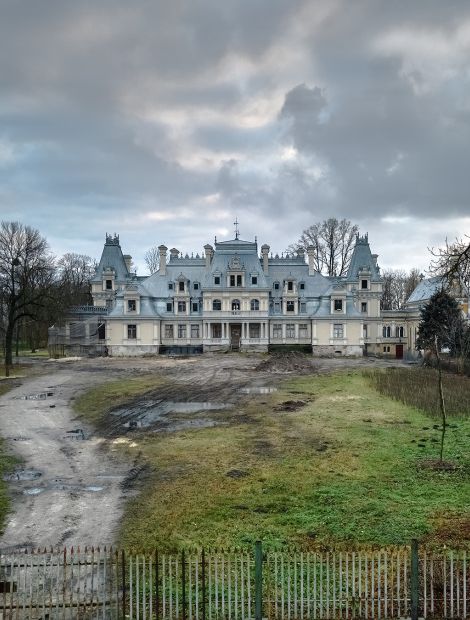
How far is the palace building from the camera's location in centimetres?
5341

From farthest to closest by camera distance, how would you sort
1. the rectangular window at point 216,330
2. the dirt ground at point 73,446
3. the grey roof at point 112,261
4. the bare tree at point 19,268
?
the grey roof at point 112,261, the rectangular window at point 216,330, the bare tree at point 19,268, the dirt ground at point 73,446

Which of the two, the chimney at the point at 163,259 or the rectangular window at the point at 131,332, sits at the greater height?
the chimney at the point at 163,259

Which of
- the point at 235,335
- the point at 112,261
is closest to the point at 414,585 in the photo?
the point at 235,335

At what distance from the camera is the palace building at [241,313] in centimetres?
5341

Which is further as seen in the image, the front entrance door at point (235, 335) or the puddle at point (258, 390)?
the front entrance door at point (235, 335)

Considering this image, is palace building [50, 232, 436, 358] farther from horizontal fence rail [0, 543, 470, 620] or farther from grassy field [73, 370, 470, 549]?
horizontal fence rail [0, 543, 470, 620]

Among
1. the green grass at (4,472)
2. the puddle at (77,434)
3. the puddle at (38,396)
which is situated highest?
the puddle at (38,396)

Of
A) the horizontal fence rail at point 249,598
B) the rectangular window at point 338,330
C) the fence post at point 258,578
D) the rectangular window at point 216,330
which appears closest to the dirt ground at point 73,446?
the horizontal fence rail at point 249,598

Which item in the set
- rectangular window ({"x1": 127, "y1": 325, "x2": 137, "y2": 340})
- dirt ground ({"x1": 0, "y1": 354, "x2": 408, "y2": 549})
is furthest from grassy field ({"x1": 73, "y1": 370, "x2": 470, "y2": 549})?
rectangular window ({"x1": 127, "y1": 325, "x2": 137, "y2": 340})

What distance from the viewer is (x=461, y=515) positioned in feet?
32.3

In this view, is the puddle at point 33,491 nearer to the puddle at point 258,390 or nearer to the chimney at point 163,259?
the puddle at point 258,390

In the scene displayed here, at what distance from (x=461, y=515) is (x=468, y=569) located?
202 centimetres

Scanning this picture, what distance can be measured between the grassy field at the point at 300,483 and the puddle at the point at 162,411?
1252mm

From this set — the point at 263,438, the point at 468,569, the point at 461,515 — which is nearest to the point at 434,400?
the point at 263,438
